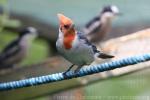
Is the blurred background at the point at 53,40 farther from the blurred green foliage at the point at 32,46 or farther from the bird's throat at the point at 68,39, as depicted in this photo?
the bird's throat at the point at 68,39

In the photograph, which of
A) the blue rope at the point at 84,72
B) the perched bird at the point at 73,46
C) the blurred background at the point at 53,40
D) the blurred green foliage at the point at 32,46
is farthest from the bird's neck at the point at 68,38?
the blurred green foliage at the point at 32,46

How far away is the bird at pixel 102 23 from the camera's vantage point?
26.4ft

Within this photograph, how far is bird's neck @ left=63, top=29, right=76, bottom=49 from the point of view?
10.3 ft

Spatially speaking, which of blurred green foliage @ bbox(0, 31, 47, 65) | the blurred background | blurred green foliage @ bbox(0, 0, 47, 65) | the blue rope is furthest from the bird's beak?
blurred green foliage @ bbox(0, 31, 47, 65)

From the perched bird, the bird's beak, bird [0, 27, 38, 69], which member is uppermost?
bird [0, 27, 38, 69]

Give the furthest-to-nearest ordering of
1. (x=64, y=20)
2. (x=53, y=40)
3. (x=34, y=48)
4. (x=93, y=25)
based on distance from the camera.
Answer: (x=34, y=48)
(x=53, y=40)
(x=93, y=25)
(x=64, y=20)

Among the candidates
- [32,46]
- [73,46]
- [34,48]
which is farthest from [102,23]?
[73,46]

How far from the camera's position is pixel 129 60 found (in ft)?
9.25

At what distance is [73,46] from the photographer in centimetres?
329

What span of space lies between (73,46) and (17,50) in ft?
18.0

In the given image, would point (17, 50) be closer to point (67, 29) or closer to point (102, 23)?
point (102, 23)

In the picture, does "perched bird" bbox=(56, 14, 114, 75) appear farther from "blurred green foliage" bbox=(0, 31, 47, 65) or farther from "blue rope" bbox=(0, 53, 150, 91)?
A: "blurred green foliage" bbox=(0, 31, 47, 65)

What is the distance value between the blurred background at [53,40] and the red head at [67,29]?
4.72ft

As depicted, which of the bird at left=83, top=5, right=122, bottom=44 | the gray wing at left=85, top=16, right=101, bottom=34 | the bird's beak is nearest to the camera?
the bird's beak
